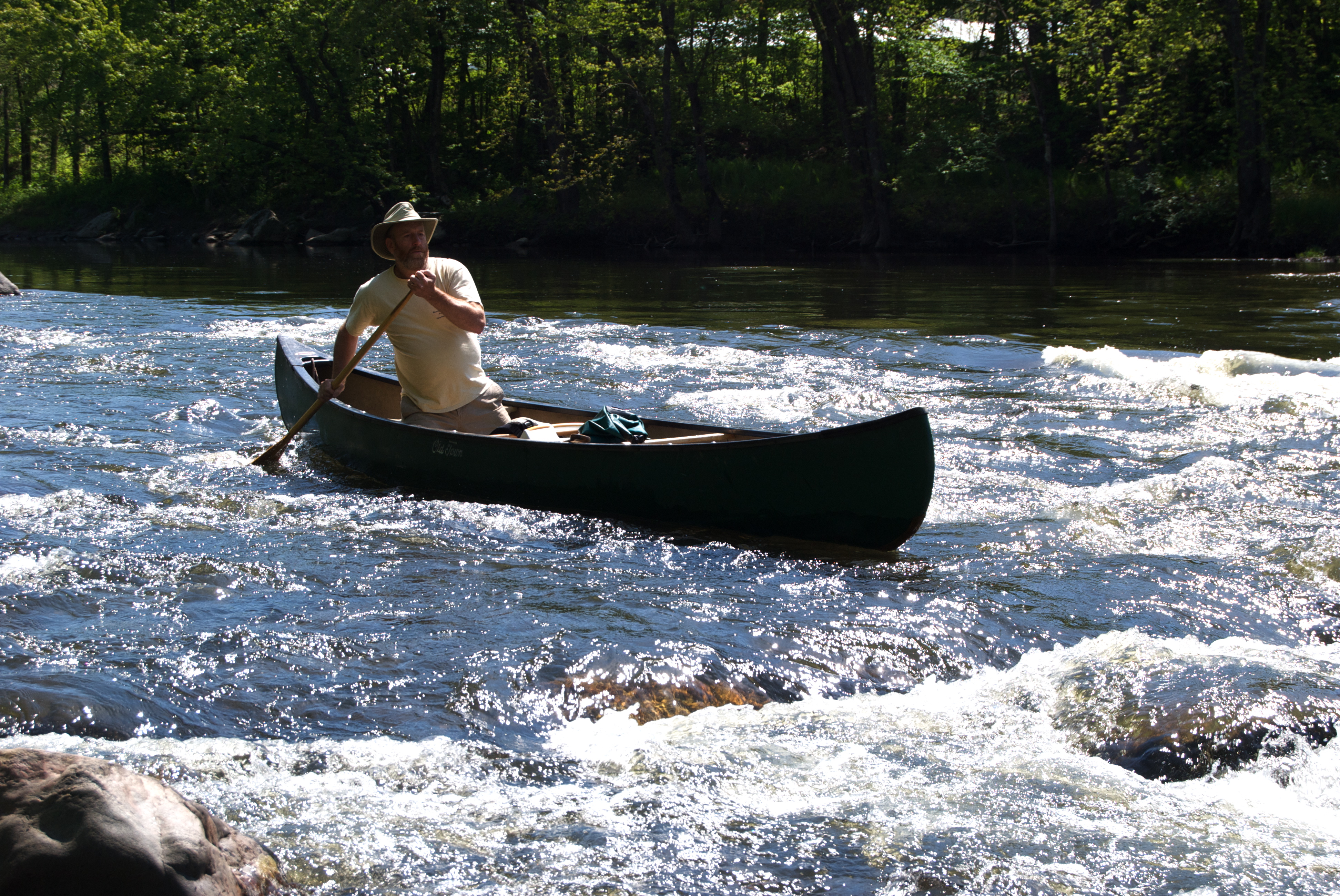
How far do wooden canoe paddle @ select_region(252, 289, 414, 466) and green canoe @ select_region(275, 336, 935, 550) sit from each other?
0.20m

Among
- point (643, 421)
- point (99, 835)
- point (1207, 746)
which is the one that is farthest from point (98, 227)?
point (1207, 746)

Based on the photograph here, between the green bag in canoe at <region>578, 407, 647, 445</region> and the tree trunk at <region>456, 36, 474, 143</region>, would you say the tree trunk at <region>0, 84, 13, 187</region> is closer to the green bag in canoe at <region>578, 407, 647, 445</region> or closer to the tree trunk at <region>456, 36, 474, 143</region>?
the tree trunk at <region>456, 36, 474, 143</region>

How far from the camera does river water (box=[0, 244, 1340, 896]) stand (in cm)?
324

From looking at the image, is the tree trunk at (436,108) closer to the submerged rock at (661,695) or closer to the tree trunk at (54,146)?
the tree trunk at (54,146)

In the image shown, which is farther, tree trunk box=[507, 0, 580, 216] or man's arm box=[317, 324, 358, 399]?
tree trunk box=[507, 0, 580, 216]

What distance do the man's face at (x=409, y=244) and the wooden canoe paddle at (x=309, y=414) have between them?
0.64 ft

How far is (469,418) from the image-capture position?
6887 millimetres

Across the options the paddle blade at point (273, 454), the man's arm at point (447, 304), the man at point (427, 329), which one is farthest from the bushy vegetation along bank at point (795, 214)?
the paddle blade at point (273, 454)

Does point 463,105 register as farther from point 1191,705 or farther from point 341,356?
point 1191,705

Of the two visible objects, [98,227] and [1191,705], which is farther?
[98,227]

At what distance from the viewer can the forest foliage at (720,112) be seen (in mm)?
23078

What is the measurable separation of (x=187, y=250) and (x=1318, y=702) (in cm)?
3333

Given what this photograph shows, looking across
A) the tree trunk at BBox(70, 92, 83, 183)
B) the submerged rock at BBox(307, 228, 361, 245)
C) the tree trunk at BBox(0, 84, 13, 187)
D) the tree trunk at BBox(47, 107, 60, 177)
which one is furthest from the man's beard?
the tree trunk at BBox(0, 84, 13, 187)

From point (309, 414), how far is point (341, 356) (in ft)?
1.91
